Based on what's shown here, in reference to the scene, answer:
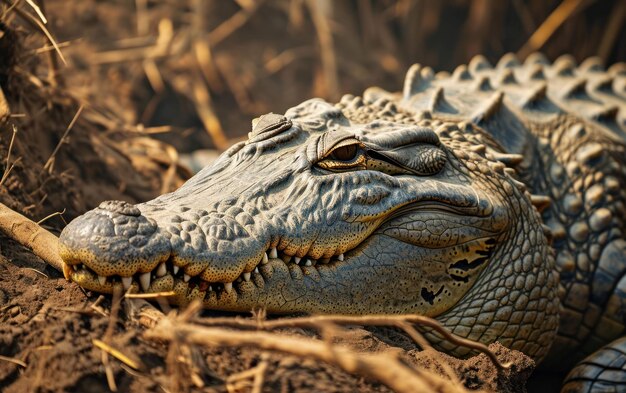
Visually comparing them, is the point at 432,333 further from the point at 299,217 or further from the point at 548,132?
the point at 548,132

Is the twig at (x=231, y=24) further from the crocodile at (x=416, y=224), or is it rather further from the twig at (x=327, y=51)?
the crocodile at (x=416, y=224)

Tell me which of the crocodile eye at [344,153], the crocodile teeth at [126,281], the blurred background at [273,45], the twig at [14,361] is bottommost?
the twig at [14,361]

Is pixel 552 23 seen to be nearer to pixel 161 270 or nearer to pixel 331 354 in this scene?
pixel 161 270

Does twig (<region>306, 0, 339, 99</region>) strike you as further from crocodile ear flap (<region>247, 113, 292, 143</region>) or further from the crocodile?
crocodile ear flap (<region>247, 113, 292, 143</region>)

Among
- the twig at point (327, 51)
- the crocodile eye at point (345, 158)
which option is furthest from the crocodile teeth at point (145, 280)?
the twig at point (327, 51)

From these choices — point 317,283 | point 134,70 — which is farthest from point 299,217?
point 134,70

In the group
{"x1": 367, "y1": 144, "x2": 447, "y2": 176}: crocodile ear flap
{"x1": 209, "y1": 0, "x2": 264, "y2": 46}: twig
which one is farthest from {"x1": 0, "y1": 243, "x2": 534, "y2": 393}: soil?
{"x1": 209, "y1": 0, "x2": 264, "y2": 46}: twig

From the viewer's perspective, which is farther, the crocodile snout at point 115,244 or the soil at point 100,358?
the crocodile snout at point 115,244
